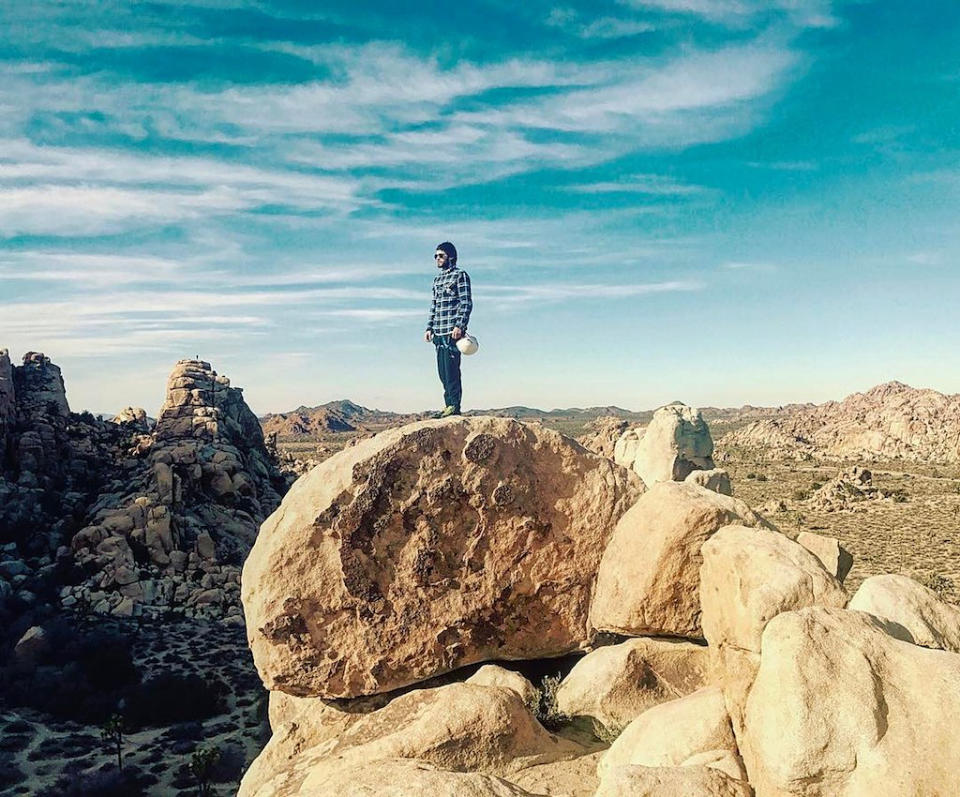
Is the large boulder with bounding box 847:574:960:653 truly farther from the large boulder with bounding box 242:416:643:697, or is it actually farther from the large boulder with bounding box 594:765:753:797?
the large boulder with bounding box 242:416:643:697

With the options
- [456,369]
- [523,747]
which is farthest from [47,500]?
[523,747]

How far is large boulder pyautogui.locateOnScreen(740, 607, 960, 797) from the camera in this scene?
4711 mm

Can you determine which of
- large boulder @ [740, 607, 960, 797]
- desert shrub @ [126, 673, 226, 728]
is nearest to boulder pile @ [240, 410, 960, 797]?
large boulder @ [740, 607, 960, 797]

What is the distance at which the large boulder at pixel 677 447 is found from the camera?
29.3 m

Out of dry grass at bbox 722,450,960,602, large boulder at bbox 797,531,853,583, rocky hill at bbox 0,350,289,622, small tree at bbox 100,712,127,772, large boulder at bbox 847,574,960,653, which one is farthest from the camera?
rocky hill at bbox 0,350,289,622

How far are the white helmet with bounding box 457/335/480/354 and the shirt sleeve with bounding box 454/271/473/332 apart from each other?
0.89ft

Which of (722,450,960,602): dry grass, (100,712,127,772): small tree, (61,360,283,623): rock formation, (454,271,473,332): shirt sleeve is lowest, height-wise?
(100,712,127,772): small tree

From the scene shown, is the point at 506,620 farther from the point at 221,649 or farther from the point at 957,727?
the point at 221,649

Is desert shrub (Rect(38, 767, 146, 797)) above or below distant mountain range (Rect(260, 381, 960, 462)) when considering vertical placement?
below

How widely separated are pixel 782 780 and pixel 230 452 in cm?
A: 4639

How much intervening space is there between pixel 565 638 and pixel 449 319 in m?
→ 5.15

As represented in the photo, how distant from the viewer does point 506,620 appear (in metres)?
9.24

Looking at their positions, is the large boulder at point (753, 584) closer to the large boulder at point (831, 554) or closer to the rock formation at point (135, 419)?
the large boulder at point (831, 554)

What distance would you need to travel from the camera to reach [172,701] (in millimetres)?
27672
